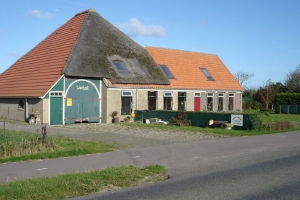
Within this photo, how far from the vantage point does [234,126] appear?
23.6 meters

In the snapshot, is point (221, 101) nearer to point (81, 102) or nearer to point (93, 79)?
point (93, 79)

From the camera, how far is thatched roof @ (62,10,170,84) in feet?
91.6

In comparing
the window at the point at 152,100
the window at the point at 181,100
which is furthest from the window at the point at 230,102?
the window at the point at 152,100

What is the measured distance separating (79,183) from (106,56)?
72.6ft

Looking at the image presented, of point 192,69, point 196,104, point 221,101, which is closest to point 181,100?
point 196,104

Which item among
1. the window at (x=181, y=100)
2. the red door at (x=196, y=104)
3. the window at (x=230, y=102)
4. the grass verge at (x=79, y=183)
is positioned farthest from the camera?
the window at (x=230, y=102)

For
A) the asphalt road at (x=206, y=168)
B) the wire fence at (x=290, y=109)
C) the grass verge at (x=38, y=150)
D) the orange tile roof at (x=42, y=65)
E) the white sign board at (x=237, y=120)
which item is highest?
the orange tile roof at (x=42, y=65)

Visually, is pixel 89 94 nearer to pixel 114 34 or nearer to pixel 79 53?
pixel 79 53

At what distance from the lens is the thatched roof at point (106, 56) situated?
1099 inches

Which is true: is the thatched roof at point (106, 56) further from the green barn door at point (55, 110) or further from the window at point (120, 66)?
the green barn door at point (55, 110)

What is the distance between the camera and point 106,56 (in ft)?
98.5

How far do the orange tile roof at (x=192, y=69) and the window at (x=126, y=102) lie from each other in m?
2.44

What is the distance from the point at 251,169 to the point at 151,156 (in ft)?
13.2

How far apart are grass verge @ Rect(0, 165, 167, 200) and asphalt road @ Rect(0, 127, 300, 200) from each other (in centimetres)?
47
